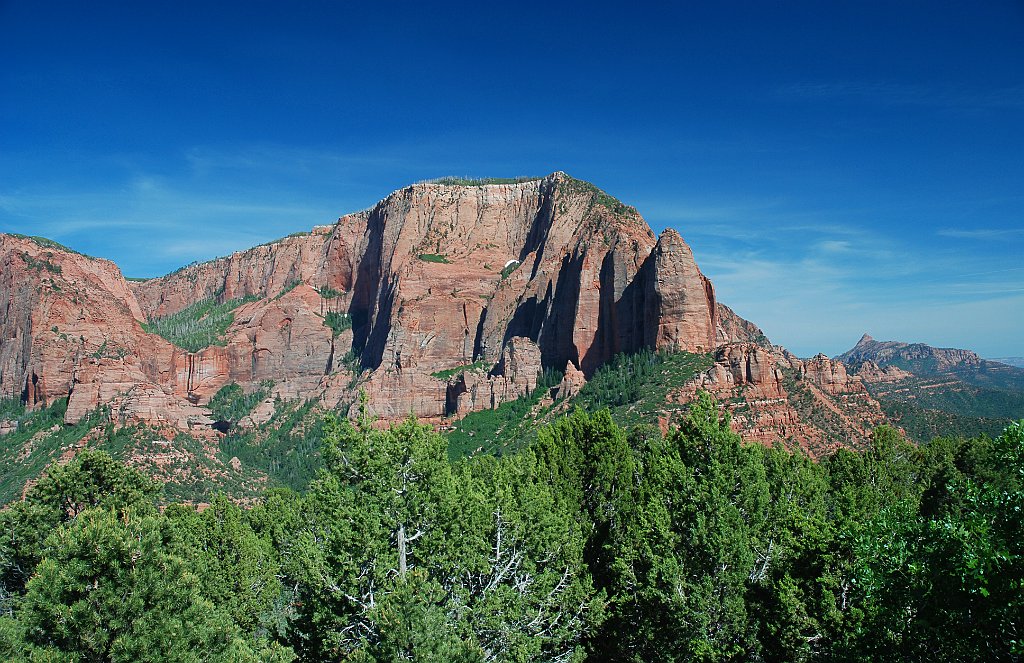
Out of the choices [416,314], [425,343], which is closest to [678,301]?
[425,343]

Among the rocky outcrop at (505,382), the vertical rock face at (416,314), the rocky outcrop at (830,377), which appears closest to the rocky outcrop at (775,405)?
the rocky outcrop at (830,377)

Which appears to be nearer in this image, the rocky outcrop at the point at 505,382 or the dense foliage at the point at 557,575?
the dense foliage at the point at 557,575

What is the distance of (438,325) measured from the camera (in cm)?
14312

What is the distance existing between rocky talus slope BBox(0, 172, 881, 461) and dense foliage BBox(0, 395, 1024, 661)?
167 ft

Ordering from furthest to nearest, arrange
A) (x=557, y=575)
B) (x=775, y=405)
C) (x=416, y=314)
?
(x=416, y=314)
(x=775, y=405)
(x=557, y=575)

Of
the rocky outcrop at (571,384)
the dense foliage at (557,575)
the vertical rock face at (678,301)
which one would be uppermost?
the vertical rock face at (678,301)

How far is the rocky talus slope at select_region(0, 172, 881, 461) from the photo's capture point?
9250cm

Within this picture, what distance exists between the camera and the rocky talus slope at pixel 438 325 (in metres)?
92.5

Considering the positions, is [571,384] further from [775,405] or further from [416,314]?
[416,314]

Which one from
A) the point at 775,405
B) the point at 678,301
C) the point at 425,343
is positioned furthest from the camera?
the point at 425,343

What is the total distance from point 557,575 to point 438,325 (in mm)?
121040

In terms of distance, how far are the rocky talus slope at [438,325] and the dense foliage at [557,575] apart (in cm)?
5096

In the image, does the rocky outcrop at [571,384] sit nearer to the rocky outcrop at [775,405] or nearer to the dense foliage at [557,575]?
the rocky outcrop at [775,405]

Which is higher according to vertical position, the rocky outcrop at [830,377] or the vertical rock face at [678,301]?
the vertical rock face at [678,301]
